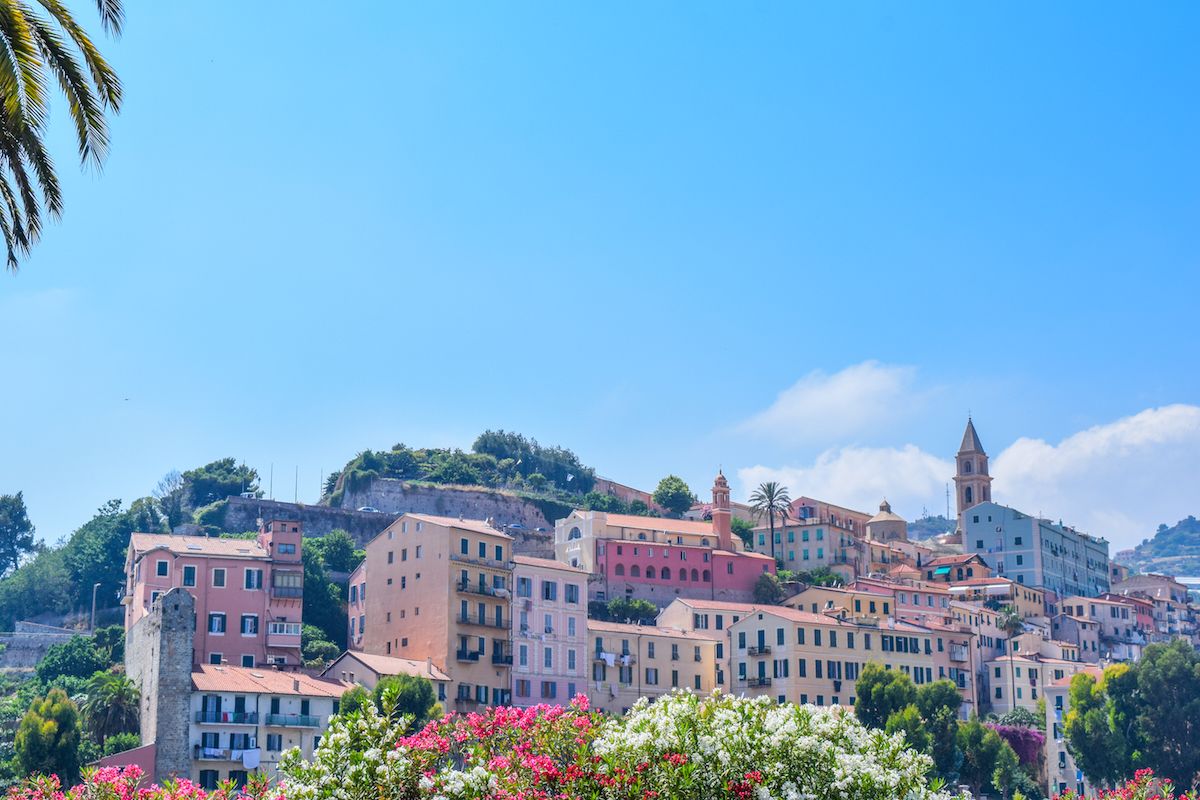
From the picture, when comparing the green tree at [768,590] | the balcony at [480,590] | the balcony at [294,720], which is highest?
the green tree at [768,590]

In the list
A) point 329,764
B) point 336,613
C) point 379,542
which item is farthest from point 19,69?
point 336,613

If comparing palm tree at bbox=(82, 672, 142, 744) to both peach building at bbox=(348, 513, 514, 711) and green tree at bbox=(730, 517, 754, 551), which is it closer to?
peach building at bbox=(348, 513, 514, 711)

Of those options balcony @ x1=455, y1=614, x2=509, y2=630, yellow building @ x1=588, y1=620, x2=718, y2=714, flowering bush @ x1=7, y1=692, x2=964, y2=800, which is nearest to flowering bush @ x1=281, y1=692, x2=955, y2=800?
flowering bush @ x1=7, y1=692, x2=964, y2=800

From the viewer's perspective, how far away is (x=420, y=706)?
257 feet

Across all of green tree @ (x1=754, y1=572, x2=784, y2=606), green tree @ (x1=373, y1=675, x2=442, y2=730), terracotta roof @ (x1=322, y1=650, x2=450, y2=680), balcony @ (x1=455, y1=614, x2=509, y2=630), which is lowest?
green tree @ (x1=373, y1=675, x2=442, y2=730)

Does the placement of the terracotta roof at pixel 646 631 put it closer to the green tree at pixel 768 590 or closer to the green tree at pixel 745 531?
the green tree at pixel 768 590

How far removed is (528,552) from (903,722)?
49.1 m

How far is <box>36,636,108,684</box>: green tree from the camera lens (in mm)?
95875

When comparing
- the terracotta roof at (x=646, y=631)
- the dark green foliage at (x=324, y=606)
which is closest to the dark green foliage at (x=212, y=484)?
the dark green foliage at (x=324, y=606)

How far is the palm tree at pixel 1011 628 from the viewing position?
112188 millimetres

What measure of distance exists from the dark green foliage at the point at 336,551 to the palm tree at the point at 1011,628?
50703 millimetres

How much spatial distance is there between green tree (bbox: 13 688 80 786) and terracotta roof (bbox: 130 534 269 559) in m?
18.1

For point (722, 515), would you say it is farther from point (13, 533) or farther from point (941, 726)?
point (13, 533)

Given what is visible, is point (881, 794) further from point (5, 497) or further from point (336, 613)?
point (5, 497)
